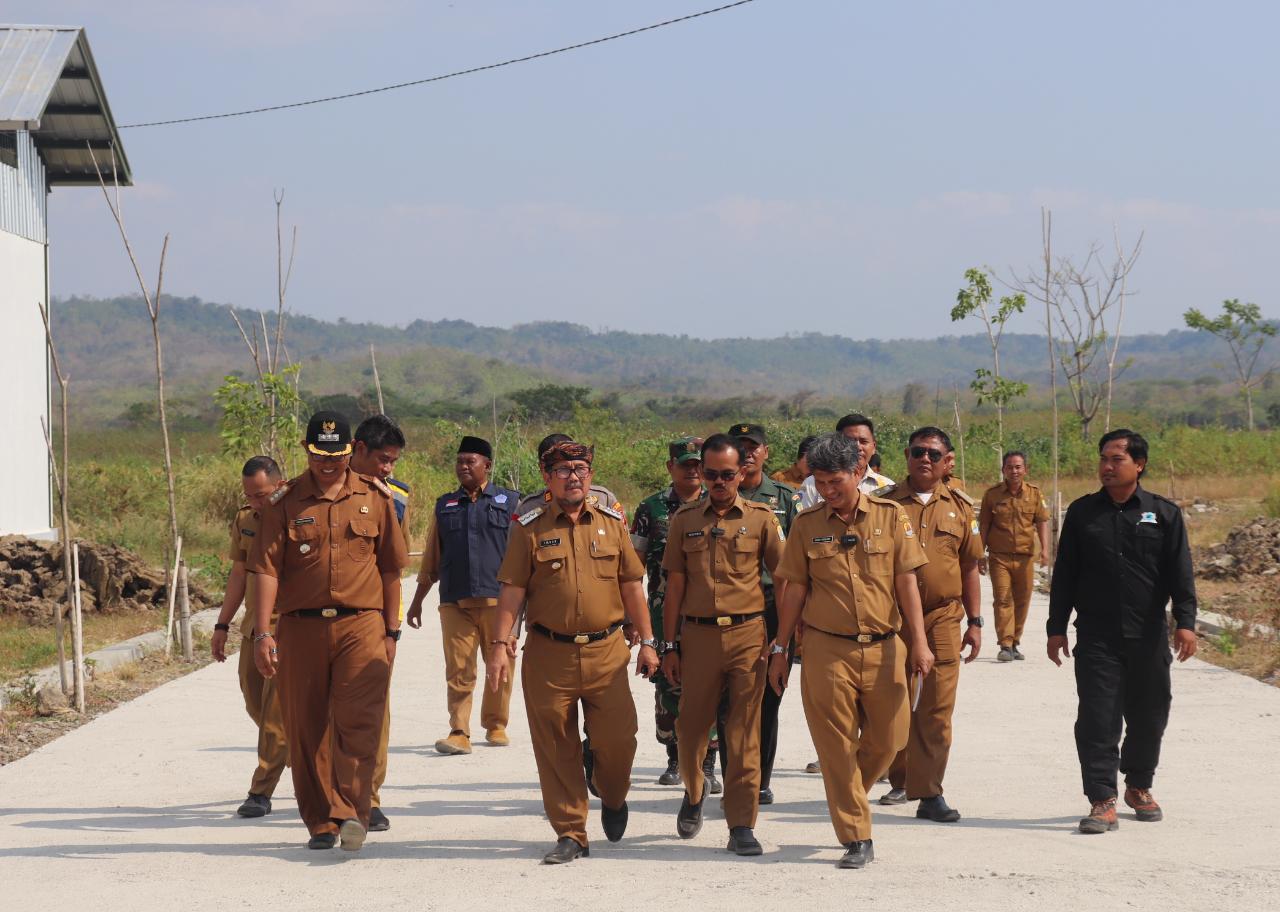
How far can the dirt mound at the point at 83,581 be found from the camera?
56.7ft

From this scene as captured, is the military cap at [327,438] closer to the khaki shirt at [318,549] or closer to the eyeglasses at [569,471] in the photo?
the khaki shirt at [318,549]

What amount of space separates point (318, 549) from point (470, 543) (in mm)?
2707

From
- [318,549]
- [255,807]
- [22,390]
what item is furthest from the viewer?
[22,390]

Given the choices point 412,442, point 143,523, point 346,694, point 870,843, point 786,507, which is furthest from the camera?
point 412,442

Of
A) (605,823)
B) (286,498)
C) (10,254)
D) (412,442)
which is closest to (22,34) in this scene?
(10,254)

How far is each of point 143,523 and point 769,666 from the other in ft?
70.2

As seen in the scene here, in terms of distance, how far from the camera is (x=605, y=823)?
7258mm

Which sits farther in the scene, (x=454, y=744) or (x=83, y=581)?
(x=83, y=581)

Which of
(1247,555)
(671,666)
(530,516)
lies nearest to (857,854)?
(671,666)

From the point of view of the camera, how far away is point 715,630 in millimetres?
7305

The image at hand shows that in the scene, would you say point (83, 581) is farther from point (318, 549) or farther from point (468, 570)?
point (318, 549)

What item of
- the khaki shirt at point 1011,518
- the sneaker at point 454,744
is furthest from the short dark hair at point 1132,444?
the khaki shirt at point 1011,518

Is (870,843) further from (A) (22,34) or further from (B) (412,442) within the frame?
(B) (412,442)

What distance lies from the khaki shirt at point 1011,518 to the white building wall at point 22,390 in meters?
12.5
